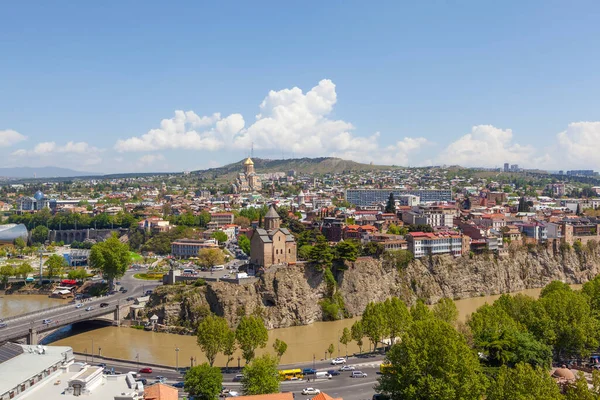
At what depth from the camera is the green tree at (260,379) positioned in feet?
72.4

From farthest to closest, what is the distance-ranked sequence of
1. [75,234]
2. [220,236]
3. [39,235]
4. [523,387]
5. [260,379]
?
[75,234] → [39,235] → [220,236] → [260,379] → [523,387]

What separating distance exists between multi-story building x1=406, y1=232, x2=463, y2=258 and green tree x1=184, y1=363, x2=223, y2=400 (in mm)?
30088

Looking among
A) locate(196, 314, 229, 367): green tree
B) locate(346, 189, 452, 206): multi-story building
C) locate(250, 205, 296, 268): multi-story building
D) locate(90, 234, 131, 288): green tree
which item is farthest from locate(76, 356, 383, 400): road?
locate(346, 189, 452, 206): multi-story building

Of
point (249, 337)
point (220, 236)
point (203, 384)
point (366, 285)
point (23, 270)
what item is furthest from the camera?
point (220, 236)

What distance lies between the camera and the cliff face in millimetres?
37875

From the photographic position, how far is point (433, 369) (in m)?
21.1

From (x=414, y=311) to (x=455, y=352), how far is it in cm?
1114

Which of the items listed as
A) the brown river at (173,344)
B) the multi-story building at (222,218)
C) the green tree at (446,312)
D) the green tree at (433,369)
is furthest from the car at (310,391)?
the multi-story building at (222,218)

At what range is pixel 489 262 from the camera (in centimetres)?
5234

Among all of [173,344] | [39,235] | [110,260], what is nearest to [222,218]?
[39,235]

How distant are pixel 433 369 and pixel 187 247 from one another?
4610 cm

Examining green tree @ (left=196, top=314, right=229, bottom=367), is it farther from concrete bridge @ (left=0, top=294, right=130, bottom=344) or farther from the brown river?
concrete bridge @ (left=0, top=294, right=130, bottom=344)

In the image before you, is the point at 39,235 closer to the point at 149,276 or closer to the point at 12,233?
the point at 12,233

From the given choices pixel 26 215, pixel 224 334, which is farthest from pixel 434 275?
pixel 26 215
